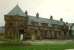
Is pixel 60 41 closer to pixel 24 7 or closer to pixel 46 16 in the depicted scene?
pixel 46 16

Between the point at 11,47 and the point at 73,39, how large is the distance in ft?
2.56

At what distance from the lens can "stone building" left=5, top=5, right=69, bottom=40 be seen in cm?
266

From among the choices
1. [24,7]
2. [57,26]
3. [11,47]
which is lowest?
[11,47]

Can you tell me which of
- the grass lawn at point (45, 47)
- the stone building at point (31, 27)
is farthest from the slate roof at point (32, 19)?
the grass lawn at point (45, 47)

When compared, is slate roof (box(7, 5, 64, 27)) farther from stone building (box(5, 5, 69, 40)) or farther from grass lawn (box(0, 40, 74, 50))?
grass lawn (box(0, 40, 74, 50))

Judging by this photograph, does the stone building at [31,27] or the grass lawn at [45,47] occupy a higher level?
the stone building at [31,27]

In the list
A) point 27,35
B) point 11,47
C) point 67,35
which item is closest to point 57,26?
point 67,35

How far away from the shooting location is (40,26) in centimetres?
275

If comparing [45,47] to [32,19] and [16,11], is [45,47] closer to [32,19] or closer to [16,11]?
[32,19]

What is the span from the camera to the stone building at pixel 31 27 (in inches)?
105

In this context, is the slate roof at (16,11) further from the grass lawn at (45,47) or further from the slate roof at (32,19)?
the grass lawn at (45,47)

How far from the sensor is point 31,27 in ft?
8.95

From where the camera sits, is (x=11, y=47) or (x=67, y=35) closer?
(x=11, y=47)

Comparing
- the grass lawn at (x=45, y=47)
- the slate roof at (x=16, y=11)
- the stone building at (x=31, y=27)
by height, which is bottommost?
the grass lawn at (x=45, y=47)
